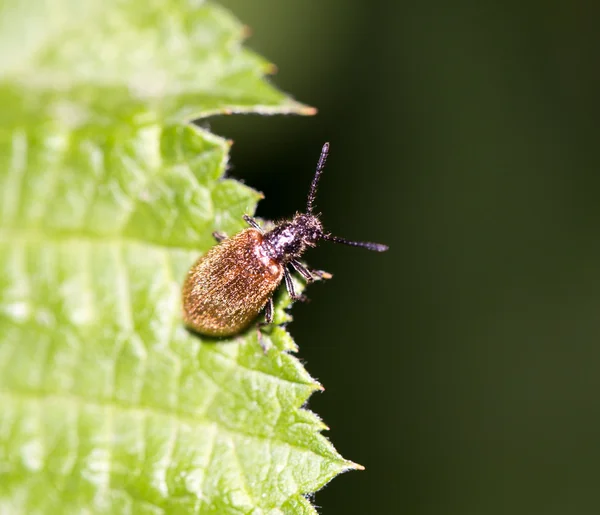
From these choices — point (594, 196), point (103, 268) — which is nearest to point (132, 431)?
point (103, 268)

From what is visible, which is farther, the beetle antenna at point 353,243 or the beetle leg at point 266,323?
the beetle antenna at point 353,243

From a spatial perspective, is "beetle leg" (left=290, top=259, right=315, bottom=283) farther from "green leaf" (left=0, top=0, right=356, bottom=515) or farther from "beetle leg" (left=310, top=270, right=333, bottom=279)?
"green leaf" (left=0, top=0, right=356, bottom=515)

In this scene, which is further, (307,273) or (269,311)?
(307,273)

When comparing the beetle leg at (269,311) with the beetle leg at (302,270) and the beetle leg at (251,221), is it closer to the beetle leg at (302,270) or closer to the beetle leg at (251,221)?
the beetle leg at (302,270)

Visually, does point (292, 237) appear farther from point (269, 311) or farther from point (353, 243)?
point (269, 311)

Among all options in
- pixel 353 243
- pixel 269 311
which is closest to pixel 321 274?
pixel 353 243

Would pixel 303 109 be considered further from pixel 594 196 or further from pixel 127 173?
pixel 594 196

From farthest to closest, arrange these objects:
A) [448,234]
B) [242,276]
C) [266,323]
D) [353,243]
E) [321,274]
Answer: [448,234] → [353,243] → [321,274] → [242,276] → [266,323]

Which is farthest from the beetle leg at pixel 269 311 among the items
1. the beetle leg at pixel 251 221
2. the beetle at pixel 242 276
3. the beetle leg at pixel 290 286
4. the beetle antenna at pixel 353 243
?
the beetle antenna at pixel 353 243
